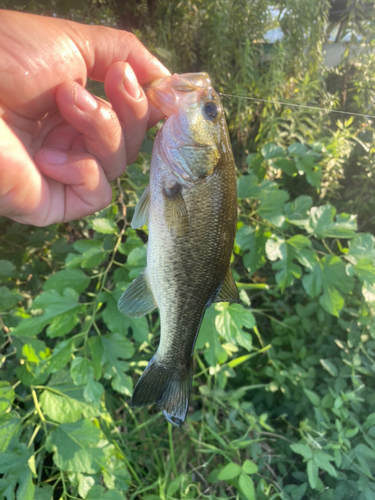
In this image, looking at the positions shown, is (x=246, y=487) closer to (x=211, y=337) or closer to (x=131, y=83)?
(x=211, y=337)

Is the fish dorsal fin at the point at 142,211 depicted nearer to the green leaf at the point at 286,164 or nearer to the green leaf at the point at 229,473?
the green leaf at the point at 286,164

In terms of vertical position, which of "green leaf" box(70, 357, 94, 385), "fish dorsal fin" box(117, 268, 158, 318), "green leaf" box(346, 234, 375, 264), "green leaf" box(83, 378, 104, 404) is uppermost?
"fish dorsal fin" box(117, 268, 158, 318)

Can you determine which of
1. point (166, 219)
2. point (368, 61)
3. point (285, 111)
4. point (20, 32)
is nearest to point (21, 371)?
point (166, 219)

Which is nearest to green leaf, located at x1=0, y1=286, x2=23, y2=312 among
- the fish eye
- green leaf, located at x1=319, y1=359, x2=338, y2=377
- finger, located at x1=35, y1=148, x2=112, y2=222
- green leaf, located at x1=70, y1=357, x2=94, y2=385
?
green leaf, located at x1=70, y1=357, x2=94, y2=385

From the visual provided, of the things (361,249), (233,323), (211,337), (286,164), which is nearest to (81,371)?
(211,337)

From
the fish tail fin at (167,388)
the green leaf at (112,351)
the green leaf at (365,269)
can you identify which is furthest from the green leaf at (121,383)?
the green leaf at (365,269)

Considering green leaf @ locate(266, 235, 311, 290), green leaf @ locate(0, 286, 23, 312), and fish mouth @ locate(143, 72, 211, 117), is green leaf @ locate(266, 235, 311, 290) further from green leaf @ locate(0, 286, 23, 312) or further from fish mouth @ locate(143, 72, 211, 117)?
green leaf @ locate(0, 286, 23, 312)
